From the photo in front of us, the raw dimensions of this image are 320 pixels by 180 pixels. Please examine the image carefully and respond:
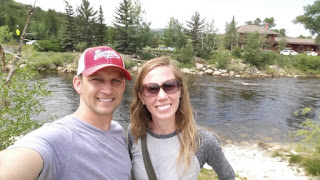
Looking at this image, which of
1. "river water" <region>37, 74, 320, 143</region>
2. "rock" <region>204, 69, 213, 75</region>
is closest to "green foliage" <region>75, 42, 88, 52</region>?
"river water" <region>37, 74, 320, 143</region>

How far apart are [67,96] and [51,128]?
42.3 feet

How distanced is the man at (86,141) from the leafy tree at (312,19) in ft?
147

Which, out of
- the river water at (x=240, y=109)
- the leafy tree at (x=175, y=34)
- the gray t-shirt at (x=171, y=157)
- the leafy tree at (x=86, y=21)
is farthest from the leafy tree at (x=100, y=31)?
the gray t-shirt at (x=171, y=157)

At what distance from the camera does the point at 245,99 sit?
555 inches

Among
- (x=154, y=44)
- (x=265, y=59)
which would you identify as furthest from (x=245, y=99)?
(x=154, y=44)

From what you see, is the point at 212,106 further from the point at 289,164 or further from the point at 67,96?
the point at 67,96

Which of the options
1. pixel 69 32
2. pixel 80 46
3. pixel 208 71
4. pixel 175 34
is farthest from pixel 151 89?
pixel 69 32

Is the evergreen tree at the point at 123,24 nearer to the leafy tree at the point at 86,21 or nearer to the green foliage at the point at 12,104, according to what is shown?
the leafy tree at the point at 86,21

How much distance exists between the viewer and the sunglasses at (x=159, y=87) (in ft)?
5.77

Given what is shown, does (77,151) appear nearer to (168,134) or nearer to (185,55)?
(168,134)

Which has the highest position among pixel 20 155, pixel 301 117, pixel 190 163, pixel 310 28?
pixel 310 28

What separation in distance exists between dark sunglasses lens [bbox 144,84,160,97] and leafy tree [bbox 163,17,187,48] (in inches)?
1334

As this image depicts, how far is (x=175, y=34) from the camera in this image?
116ft

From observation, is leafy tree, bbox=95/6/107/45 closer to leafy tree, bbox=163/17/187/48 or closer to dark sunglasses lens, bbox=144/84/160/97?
leafy tree, bbox=163/17/187/48
